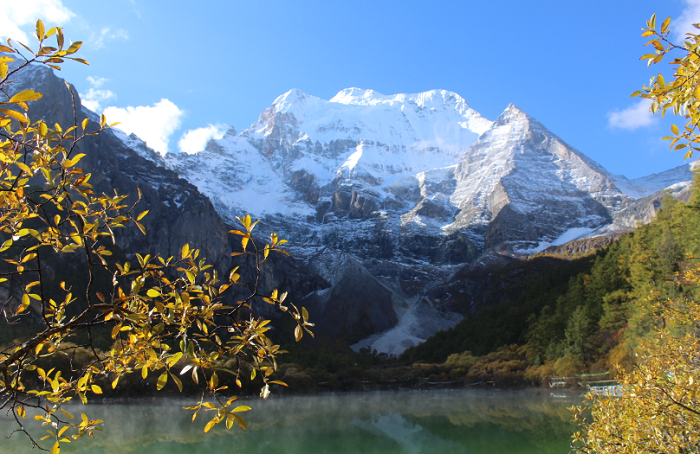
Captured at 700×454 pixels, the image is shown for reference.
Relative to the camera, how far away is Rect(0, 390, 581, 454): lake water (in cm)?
1936

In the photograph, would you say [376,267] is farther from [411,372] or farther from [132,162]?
[411,372]

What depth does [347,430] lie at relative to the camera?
2441cm

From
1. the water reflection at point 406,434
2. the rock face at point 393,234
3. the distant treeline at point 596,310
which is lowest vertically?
the water reflection at point 406,434

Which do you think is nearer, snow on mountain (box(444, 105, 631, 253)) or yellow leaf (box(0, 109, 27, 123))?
yellow leaf (box(0, 109, 27, 123))

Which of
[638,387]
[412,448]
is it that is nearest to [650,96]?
[638,387]

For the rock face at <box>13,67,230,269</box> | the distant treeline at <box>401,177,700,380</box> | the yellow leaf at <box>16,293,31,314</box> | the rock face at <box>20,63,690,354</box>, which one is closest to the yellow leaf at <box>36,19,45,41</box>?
the yellow leaf at <box>16,293,31,314</box>

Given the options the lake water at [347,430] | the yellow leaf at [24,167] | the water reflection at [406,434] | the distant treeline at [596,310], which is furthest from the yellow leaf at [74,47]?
the distant treeline at [596,310]

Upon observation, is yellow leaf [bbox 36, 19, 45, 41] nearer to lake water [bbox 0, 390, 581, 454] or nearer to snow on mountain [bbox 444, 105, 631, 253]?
lake water [bbox 0, 390, 581, 454]

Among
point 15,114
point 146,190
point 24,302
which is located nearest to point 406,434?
point 24,302

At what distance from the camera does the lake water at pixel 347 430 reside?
19359 millimetres

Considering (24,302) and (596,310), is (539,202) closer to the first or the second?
(596,310)

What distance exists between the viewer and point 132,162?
101 m

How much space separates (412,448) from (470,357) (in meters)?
38.4

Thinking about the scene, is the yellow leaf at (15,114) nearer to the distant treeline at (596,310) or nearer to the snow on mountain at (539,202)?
the distant treeline at (596,310)
